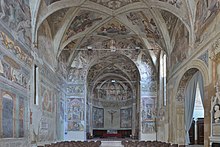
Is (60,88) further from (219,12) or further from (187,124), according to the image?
(219,12)

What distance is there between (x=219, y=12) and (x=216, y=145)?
4.39 m

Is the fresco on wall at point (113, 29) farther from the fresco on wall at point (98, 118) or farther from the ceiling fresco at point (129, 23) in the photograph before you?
the fresco on wall at point (98, 118)

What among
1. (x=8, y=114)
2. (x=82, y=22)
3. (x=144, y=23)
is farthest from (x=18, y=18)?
(x=144, y=23)

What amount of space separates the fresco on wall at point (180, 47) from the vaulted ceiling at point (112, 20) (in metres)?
0.43

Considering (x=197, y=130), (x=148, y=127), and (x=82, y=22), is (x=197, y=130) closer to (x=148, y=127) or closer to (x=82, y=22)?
(x=148, y=127)

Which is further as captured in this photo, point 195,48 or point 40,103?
point 40,103

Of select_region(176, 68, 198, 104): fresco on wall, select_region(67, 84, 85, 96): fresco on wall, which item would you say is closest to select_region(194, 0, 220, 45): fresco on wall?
select_region(176, 68, 198, 104): fresco on wall

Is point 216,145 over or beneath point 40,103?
beneath

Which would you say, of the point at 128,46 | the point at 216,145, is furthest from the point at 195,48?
the point at 128,46

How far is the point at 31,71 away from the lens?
46.7ft

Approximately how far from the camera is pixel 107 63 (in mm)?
32500

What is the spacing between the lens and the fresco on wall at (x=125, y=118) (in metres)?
39.6

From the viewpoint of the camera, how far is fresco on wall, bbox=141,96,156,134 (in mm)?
26859

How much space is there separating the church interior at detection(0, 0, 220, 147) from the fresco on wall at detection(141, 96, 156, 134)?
0.08 metres
